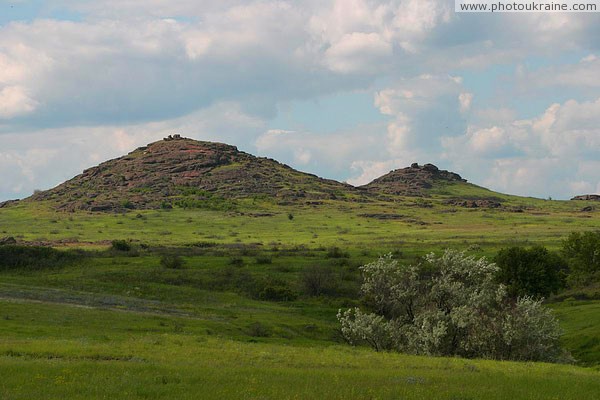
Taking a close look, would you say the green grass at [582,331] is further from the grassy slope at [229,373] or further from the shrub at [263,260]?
the shrub at [263,260]

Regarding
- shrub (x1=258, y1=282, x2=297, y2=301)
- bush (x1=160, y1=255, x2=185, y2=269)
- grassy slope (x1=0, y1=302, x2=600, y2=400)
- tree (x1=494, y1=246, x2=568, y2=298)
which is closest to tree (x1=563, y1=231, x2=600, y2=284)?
tree (x1=494, y1=246, x2=568, y2=298)

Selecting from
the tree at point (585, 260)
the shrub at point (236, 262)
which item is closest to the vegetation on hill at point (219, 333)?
the shrub at point (236, 262)

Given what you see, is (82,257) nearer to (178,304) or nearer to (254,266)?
(254,266)

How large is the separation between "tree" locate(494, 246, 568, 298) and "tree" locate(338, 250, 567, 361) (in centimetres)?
4174

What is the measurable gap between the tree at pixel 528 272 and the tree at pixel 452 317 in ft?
137

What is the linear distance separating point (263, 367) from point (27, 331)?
21062 mm

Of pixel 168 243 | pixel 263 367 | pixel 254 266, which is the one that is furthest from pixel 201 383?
pixel 168 243

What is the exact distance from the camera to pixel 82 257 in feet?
373

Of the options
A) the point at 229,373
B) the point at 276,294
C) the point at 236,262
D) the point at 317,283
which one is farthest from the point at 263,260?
the point at 229,373

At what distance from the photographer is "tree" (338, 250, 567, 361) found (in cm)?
4800

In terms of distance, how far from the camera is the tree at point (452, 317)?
157 ft

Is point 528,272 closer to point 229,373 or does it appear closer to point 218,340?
point 218,340

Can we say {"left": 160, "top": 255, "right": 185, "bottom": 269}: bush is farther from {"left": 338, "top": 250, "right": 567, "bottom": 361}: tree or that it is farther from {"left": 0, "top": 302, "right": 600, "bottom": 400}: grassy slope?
{"left": 0, "top": 302, "right": 600, "bottom": 400}: grassy slope

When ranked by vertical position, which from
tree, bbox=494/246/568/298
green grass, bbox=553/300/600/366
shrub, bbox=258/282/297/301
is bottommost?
green grass, bbox=553/300/600/366
